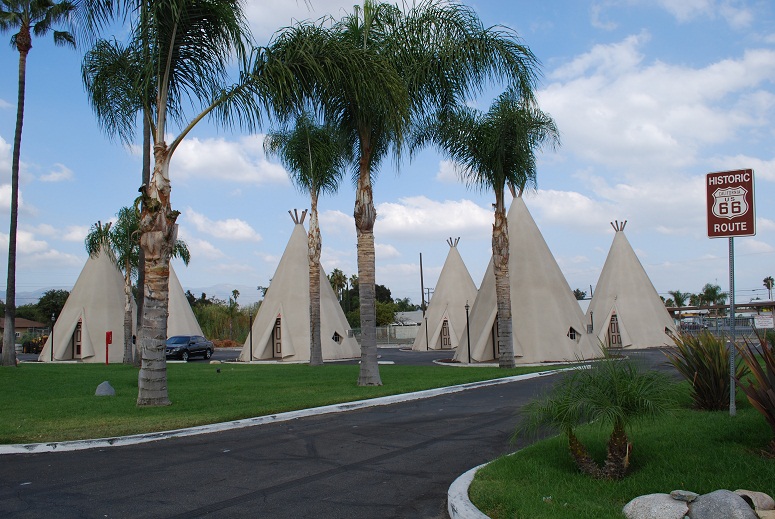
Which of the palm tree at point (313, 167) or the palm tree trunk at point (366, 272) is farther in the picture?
the palm tree at point (313, 167)

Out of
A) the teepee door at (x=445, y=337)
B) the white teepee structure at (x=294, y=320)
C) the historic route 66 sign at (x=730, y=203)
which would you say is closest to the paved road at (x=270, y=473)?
the historic route 66 sign at (x=730, y=203)

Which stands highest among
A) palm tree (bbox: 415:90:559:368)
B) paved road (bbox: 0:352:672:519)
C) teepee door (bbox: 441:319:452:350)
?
palm tree (bbox: 415:90:559:368)

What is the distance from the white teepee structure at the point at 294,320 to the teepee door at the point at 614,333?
1426cm

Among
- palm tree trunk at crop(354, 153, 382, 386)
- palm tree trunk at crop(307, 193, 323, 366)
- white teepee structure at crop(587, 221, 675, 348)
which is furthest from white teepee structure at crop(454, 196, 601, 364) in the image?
palm tree trunk at crop(354, 153, 382, 386)

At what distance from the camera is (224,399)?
12.6m

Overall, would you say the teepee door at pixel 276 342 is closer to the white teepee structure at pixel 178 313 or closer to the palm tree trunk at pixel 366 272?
the white teepee structure at pixel 178 313

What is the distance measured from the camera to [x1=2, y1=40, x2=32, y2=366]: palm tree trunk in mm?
22312

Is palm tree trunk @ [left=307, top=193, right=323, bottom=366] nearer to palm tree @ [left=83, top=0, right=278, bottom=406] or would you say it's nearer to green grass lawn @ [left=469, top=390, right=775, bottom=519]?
palm tree @ [left=83, top=0, right=278, bottom=406]

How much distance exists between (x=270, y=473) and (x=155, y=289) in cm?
570

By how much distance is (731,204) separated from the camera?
7.54 meters

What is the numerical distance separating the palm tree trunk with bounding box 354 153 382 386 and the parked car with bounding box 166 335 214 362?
68.6 feet

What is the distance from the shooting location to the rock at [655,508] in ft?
15.3

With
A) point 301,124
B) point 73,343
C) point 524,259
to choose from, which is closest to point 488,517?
point 301,124

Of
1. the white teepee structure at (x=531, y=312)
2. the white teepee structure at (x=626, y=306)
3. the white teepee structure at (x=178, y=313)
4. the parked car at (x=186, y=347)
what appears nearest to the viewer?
the white teepee structure at (x=531, y=312)
